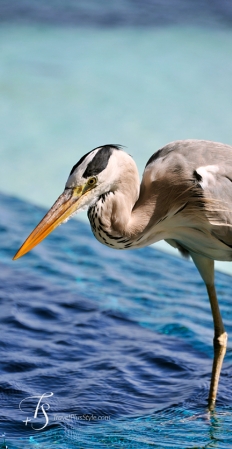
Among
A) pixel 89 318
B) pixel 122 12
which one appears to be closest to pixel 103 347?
pixel 89 318

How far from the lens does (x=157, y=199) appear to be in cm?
296

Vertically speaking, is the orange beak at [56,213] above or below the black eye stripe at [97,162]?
below

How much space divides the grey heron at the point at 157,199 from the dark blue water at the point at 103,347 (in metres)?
0.34

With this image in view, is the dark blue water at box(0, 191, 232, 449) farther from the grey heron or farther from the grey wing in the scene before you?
the grey wing

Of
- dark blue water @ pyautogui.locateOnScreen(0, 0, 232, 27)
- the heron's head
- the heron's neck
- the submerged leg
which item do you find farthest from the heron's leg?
dark blue water @ pyautogui.locateOnScreen(0, 0, 232, 27)

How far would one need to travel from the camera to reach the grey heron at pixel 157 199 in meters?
2.65

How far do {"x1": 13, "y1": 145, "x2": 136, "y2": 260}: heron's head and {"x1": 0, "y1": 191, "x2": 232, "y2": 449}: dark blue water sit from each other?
2.72 ft

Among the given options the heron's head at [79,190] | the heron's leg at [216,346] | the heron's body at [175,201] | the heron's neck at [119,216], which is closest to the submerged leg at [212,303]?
the heron's leg at [216,346]

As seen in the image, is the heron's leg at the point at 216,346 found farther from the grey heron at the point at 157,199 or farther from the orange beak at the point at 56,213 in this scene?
the orange beak at the point at 56,213

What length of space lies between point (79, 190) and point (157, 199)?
17.3 inches

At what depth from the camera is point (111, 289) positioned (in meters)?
4.96

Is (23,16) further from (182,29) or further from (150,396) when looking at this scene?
(150,396)

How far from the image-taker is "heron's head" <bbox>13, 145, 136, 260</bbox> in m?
2.62

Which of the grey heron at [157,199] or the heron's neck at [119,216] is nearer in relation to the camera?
the grey heron at [157,199]
